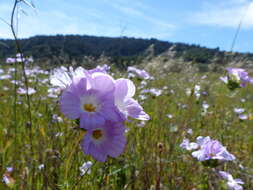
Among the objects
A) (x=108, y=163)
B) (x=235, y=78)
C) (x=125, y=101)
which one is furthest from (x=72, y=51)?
(x=125, y=101)

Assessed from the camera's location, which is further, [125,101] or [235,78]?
[235,78]

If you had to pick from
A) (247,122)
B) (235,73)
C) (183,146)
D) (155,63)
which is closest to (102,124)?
(183,146)

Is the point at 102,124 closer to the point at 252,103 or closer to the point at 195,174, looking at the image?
the point at 195,174

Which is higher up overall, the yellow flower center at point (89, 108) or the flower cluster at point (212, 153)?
the yellow flower center at point (89, 108)

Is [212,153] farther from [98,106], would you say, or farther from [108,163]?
[98,106]

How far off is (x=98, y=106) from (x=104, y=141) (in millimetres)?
122

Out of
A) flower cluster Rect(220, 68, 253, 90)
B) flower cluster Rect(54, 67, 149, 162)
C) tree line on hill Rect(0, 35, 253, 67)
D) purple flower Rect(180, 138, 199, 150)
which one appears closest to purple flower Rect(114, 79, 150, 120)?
flower cluster Rect(54, 67, 149, 162)

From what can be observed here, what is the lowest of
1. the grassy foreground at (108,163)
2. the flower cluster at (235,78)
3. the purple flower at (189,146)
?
the grassy foreground at (108,163)

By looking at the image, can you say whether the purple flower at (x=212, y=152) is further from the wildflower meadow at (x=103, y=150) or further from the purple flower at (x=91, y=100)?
the purple flower at (x=91, y=100)

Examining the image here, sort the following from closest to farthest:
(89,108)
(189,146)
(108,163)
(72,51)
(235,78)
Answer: (89,108) → (108,163) → (189,146) → (235,78) → (72,51)

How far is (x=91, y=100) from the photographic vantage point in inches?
34.7

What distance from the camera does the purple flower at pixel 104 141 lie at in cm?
88

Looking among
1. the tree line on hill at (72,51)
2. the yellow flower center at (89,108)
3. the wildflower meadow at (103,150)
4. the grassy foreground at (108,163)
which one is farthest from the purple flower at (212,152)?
the tree line on hill at (72,51)

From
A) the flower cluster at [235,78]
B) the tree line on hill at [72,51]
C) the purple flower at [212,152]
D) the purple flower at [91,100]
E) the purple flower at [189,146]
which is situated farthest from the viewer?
the flower cluster at [235,78]
